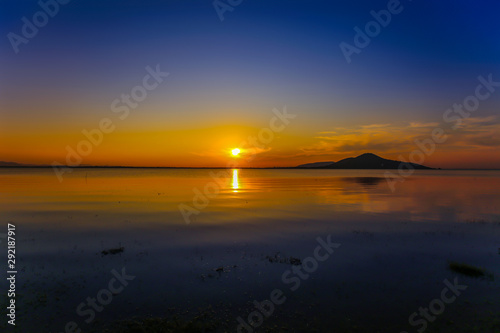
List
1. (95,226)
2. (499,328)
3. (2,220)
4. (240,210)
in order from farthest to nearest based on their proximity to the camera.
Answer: (240,210) < (2,220) < (95,226) < (499,328)

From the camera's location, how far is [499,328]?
1148 cm

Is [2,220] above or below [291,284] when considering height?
above

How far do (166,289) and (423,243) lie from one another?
1995cm

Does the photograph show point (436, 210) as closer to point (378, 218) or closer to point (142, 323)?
point (378, 218)

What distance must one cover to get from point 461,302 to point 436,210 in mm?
32302

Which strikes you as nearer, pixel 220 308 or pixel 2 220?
pixel 220 308

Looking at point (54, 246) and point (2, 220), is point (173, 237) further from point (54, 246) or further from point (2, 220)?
point (2, 220)

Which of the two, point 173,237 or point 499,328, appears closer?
point 499,328

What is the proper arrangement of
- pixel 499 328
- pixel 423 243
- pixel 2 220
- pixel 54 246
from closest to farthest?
pixel 499 328
pixel 54 246
pixel 423 243
pixel 2 220

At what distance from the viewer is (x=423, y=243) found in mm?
23812

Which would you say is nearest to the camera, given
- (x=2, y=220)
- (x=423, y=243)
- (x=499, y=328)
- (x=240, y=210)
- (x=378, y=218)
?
(x=499, y=328)

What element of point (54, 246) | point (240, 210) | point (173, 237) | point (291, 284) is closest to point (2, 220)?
point (54, 246)

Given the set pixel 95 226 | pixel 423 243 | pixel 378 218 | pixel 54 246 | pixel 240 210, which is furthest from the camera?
pixel 240 210

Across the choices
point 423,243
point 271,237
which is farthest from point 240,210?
point 423,243
